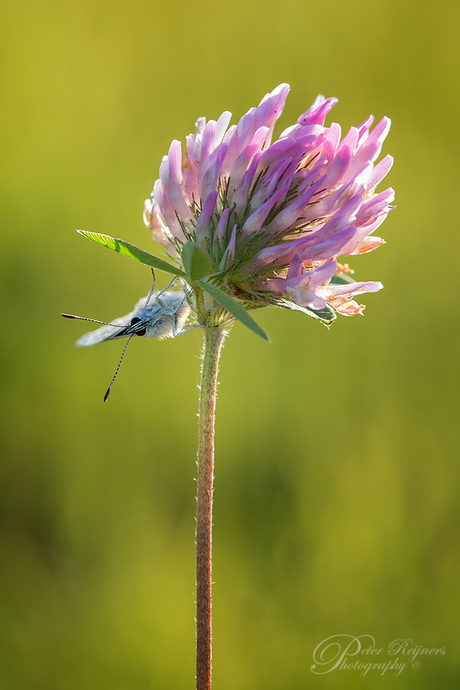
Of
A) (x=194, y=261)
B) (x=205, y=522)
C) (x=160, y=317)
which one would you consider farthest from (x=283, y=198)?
(x=205, y=522)

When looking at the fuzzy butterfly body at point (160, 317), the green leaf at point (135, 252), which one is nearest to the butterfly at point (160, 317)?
the fuzzy butterfly body at point (160, 317)

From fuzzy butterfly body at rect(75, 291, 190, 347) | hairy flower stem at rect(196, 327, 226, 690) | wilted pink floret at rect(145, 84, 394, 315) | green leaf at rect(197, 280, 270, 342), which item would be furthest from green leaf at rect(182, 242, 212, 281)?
fuzzy butterfly body at rect(75, 291, 190, 347)

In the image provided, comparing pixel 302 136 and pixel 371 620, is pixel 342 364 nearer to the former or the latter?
pixel 371 620

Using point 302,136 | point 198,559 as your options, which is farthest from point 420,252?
point 198,559

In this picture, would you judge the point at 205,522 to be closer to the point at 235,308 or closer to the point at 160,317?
the point at 235,308

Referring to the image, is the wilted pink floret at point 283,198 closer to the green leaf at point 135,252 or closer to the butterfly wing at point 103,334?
the green leaf at point 135,252
